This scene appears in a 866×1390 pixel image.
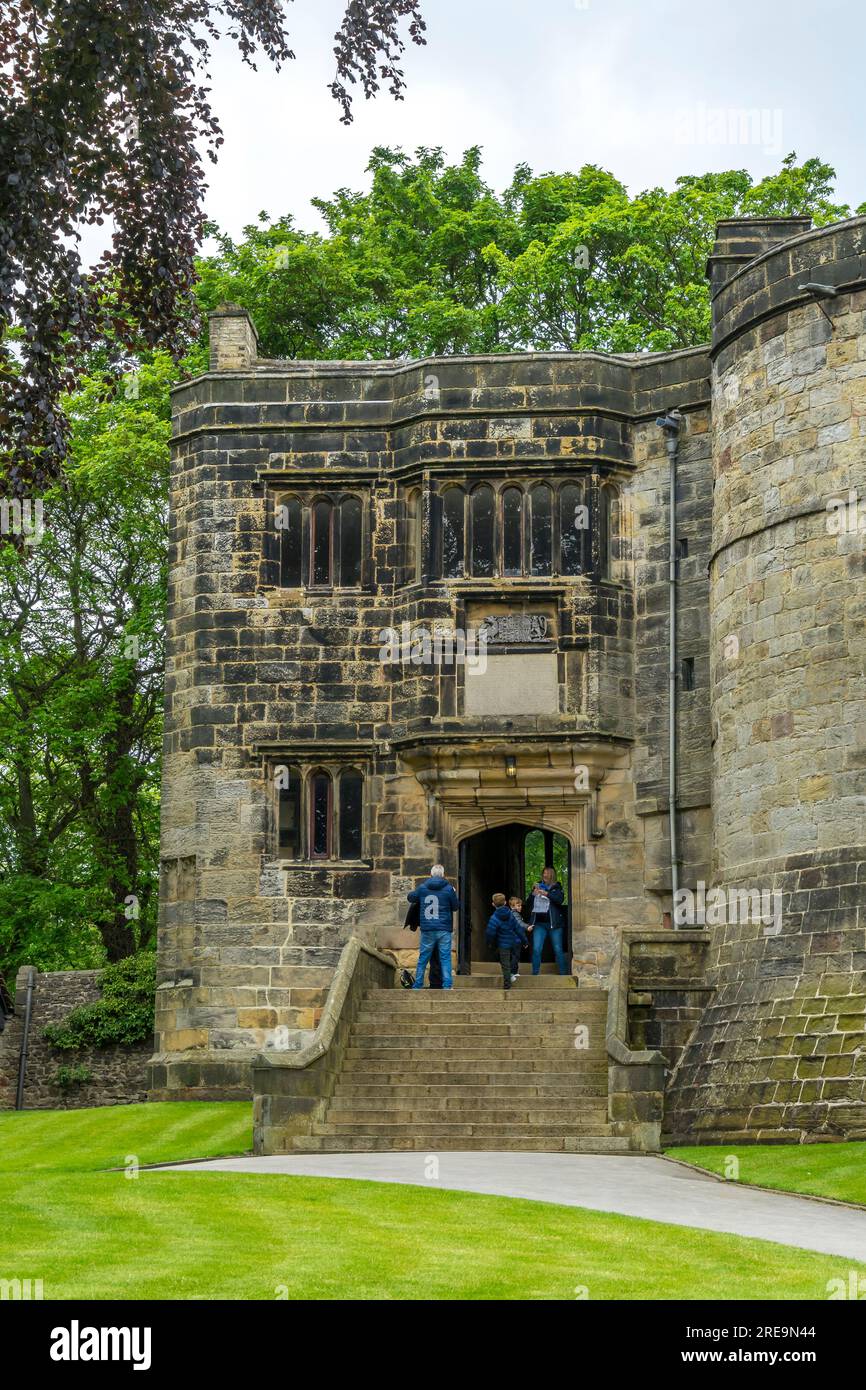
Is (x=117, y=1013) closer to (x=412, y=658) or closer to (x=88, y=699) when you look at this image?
(x=88, y=699)

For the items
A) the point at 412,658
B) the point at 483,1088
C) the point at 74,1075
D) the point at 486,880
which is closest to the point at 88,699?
the point at 74,1075

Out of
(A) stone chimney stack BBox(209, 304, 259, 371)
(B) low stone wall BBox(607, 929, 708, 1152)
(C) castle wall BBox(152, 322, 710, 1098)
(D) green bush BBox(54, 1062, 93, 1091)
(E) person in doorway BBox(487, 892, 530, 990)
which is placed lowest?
(D) green bush BBox(54, 1062, 93, 1091)

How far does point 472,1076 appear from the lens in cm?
2219

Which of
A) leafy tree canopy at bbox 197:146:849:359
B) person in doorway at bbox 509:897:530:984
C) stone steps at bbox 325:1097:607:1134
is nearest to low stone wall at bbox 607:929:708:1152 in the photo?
stone steps at bbox 325:1097:607:1134

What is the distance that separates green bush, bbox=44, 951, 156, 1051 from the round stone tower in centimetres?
1177

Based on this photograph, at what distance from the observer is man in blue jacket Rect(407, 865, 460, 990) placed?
81.4 feet

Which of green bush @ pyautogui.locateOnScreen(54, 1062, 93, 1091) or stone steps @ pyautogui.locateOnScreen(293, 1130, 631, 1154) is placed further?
green bush @ pyautogui.locateOnScreen(54, 1062, 93, 1091)

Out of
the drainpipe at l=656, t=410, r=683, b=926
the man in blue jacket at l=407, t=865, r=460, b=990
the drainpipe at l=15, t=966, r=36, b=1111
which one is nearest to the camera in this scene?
the man in blue jacket at l=407, t=865, r=460, b=990

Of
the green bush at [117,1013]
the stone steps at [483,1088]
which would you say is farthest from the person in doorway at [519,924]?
the green bush at [117,1013]

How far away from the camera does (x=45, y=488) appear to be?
1453cm

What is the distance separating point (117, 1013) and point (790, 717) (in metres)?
14.5

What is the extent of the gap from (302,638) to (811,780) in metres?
8.51

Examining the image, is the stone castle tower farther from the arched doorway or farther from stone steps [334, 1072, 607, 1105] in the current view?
stone steps [334, 1072, 607, 1105]

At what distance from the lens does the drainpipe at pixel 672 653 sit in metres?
26.9
